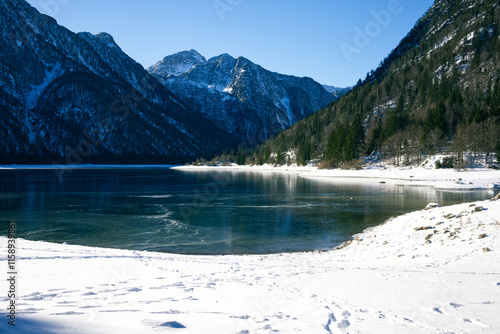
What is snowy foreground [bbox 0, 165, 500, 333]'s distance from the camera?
677 centimetres

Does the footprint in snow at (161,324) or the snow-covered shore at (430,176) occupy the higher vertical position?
the snow-covered shore at (430,176)

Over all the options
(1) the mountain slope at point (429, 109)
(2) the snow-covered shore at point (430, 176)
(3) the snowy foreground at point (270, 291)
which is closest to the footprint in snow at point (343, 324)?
(3) the snowy foreground at point (270, 291)

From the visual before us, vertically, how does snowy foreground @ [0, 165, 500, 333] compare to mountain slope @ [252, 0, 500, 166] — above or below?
below

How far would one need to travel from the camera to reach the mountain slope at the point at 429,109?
96438 mm

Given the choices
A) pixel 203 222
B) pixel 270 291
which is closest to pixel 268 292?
pixel 270 291

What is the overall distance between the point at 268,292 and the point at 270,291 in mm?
127

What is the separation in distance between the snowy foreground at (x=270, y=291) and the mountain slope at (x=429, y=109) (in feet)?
248

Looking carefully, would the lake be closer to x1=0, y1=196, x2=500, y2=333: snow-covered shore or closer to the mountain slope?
x1=0, y1=196, x2=500, y2=333: snow-covered shore

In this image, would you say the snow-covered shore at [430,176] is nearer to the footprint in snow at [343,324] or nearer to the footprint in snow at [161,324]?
the footprint in snow at [343,324]

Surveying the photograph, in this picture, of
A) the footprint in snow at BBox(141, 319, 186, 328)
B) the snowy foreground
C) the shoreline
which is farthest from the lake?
the shoreline

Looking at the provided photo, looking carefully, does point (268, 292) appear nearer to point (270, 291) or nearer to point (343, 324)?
point (270, 291)

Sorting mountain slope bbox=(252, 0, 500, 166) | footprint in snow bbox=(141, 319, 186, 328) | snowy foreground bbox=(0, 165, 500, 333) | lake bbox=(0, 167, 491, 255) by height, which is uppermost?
mountain slope bbox=(252, 0, 500, 166)

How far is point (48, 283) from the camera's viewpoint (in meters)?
9.33

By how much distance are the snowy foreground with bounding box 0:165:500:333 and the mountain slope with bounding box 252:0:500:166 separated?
75.6 meters
